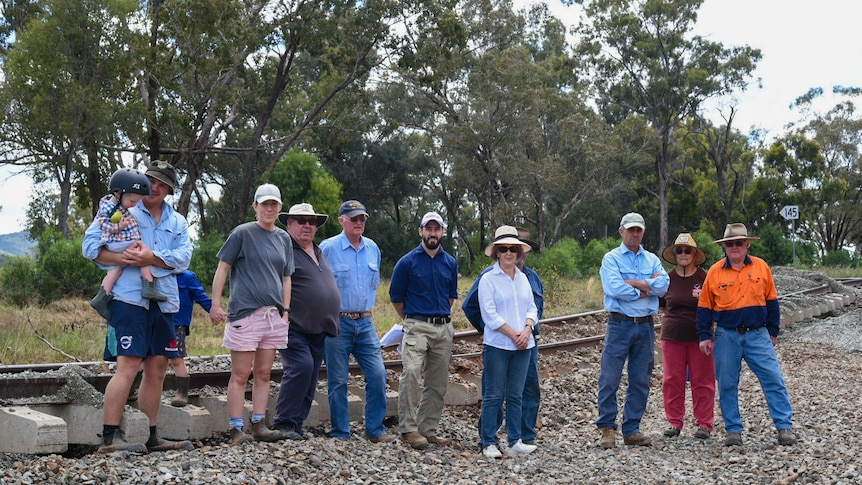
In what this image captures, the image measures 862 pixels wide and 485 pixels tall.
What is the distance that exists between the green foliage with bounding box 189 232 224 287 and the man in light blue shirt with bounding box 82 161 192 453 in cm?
1870

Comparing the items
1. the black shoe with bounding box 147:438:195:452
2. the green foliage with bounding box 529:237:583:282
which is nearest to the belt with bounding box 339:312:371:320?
the black shoe with bounding box 147:438:195:452

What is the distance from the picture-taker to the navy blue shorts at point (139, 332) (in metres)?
5.77

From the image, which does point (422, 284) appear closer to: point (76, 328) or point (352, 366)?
point (352, 366)

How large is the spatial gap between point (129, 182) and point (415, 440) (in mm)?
2892

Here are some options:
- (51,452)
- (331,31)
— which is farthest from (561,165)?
(51,452)

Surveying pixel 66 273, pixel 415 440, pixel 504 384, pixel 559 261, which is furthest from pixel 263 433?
pixel 559 261

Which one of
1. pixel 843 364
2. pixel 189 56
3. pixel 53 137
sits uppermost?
pixel 189 56

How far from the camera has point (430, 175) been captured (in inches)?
1852

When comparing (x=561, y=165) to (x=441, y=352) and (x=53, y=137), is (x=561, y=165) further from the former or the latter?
(x=441, y=352)

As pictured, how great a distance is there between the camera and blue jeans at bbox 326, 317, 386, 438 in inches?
280

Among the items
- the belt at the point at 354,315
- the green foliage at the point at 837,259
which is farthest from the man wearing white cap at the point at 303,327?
→ the green foliage at the point at 837,259

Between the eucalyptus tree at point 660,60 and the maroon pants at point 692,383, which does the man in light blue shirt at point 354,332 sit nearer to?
the maroon pants at point 692,383

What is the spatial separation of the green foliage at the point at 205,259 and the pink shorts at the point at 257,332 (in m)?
18.5

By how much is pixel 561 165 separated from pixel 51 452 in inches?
1465
